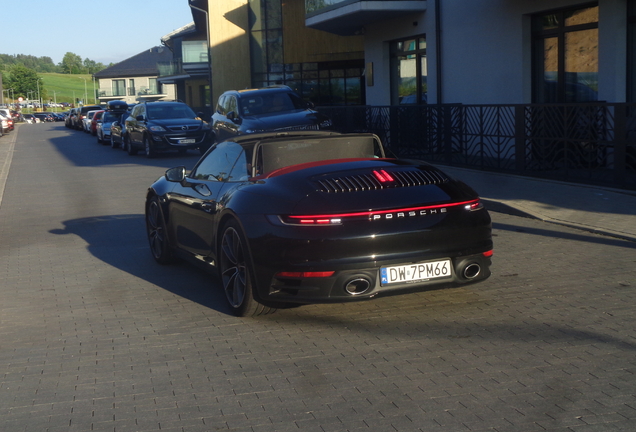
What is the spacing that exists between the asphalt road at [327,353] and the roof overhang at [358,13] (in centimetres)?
1405

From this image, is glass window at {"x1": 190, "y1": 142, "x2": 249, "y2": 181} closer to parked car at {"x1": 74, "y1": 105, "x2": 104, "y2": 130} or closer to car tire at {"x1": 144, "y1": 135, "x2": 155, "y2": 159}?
car tire at {"x1": 144, "y1": 135, "x2": 155, "y2": 159}

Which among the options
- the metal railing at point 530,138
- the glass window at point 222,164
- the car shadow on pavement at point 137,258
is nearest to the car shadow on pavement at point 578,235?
the metal railing at point 530,138

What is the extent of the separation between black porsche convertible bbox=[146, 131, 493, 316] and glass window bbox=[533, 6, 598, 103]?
10.4 m

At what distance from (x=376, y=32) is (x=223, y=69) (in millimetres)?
17989

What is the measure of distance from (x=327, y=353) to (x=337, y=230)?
83 centimetres

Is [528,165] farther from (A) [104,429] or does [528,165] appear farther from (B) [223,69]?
(B) [223,69]

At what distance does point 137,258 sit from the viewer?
8.75m

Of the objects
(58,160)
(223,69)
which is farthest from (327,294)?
(223,69)

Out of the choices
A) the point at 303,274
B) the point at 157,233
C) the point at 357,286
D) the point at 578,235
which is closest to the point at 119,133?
the point at 157,233

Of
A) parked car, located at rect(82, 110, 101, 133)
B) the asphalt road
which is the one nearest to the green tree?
parked car, located at rect(82, 110, 101, 133)

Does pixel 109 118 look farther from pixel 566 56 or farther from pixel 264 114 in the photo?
pixel 566 56

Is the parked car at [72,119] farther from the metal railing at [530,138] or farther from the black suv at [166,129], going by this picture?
the metal railing at [530,138]

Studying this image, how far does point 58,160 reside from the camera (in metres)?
26.9

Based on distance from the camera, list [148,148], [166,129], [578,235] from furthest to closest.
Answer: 1. [148,148]
2. [166,129]
3. [578,235]
